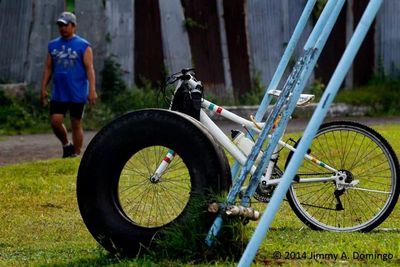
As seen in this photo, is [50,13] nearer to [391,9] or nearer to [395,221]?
[391,9]

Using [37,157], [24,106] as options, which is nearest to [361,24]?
[37,157]

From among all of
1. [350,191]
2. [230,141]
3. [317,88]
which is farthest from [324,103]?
[317,88]

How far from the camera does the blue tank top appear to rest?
1328 cm

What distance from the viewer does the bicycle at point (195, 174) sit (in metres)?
6.54

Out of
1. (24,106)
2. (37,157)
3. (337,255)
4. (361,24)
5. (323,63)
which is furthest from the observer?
(323,63)

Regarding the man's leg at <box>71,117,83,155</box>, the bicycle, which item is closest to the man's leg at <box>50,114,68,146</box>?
the man's leg at <box>71,117,83,155</box>

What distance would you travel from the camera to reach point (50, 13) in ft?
57.6

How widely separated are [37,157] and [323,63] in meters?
7.88

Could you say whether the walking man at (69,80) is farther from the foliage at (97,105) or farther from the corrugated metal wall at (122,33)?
the corrugated metal wall at (122,33)

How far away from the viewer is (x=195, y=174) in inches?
256

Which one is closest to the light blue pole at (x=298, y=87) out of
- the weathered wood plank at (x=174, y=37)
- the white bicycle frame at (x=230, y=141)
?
the white bicycle frame at (x=230, y=141)

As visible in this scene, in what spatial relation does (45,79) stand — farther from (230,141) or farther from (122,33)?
(230,141)

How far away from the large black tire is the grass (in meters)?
0.18

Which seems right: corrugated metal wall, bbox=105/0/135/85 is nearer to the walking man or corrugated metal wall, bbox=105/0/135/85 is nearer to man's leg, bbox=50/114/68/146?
the walking man
